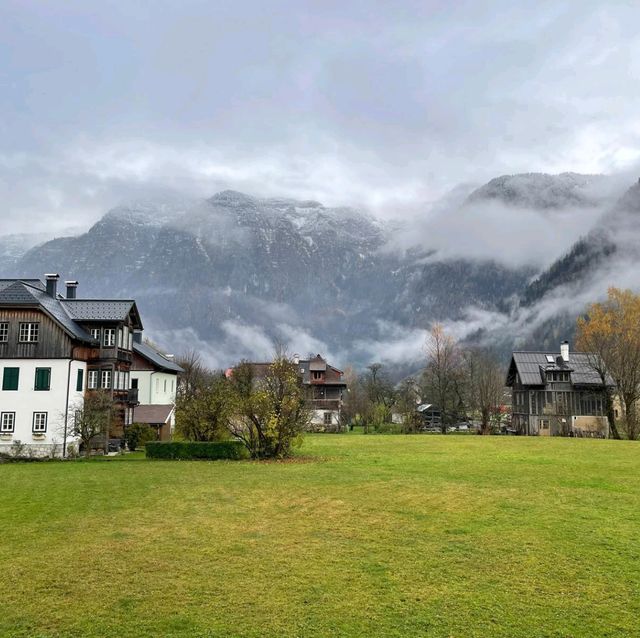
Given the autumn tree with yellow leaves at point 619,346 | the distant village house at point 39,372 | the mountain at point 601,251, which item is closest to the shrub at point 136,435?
the distant village house at point 39,372

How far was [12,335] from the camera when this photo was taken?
38.3m

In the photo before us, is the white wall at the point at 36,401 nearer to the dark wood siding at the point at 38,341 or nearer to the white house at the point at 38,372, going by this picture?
the white house at the point at 38,372

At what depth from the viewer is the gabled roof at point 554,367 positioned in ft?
238

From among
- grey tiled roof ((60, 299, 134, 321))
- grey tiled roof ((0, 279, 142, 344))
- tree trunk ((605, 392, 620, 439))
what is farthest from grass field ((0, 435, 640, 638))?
tree trunk ((605, 392, 620, 439))

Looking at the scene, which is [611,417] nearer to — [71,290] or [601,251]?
[71,290]

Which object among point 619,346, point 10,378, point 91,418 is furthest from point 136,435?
point 619,346

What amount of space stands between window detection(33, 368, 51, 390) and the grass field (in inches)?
658

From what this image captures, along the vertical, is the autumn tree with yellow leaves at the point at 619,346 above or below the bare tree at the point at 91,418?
above

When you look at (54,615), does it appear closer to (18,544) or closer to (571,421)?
(18,544)

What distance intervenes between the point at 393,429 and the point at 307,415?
42.8 meters

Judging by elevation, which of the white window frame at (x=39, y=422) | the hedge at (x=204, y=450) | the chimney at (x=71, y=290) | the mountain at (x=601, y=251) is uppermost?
the mountain at (x=601, y=251)

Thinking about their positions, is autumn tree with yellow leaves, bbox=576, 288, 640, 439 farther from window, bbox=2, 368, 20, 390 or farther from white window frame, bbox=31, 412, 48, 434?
window, bbox=2, 368, 20, 390

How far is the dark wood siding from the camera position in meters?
38.2

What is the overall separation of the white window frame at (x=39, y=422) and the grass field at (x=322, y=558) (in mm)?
16111
